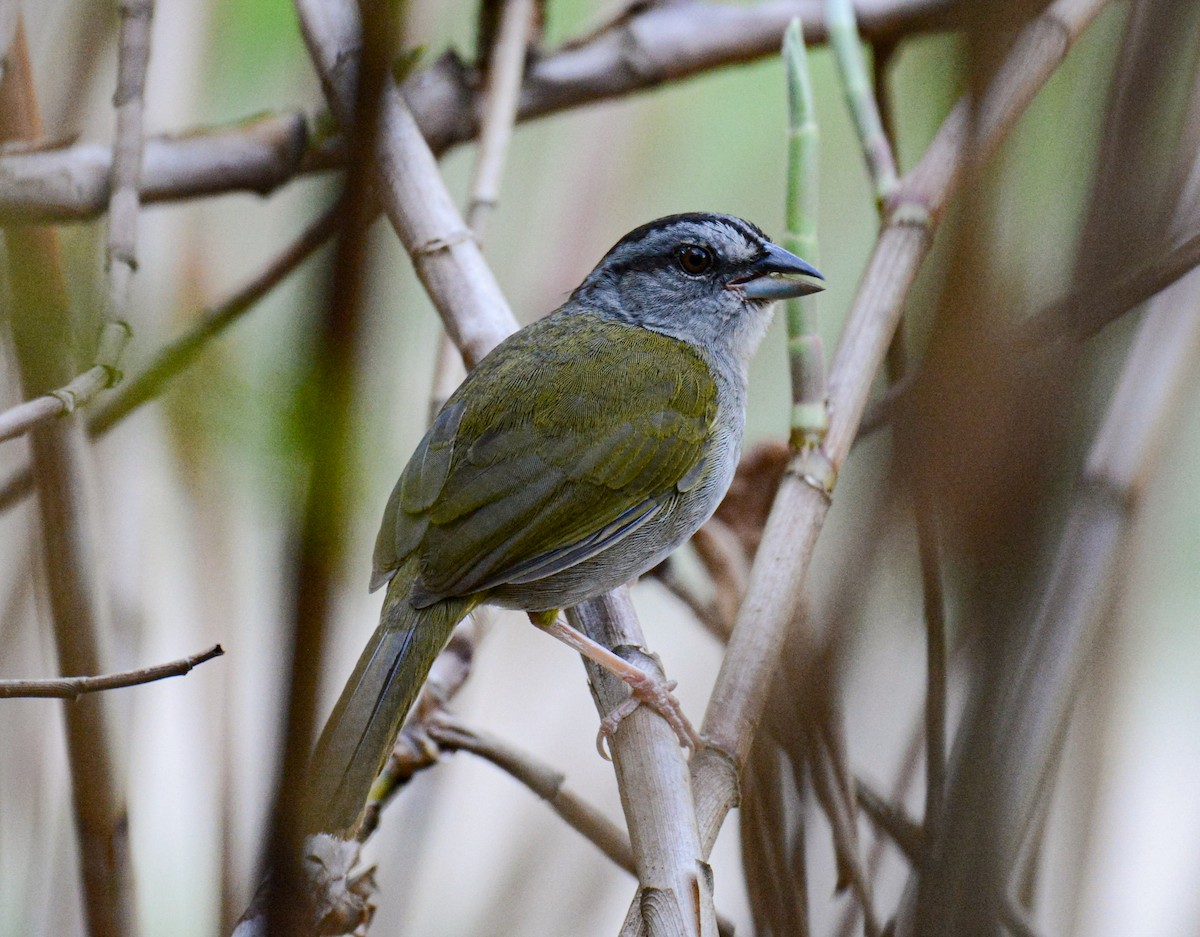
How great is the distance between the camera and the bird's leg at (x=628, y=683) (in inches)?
73.5

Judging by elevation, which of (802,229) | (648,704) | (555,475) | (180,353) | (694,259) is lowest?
(648,704)

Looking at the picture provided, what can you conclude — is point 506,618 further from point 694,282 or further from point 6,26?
point 6,26

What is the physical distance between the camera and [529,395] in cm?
213

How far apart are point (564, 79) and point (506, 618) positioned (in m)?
1.36

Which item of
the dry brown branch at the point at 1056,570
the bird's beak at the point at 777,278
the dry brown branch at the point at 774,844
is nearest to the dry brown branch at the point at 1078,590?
the dry brown branch at the point at 1056,570

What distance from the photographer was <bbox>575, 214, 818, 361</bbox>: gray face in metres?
2.49

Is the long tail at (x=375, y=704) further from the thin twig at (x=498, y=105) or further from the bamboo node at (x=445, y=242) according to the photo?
the thin twig at (x=498, y=105)

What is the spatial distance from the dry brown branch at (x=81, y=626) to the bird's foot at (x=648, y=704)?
737 millimetres

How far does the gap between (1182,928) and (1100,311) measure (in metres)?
0.99

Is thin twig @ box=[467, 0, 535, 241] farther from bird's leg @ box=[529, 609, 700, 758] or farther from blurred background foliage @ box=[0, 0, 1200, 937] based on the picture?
bird's leg @ box=[529, 609, 700, 758]

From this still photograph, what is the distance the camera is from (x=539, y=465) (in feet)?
6.86

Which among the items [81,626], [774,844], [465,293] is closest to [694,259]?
[465,293]

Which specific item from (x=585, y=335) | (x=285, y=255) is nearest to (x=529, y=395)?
(x=585, y=335)

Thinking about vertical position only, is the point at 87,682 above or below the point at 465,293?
below
